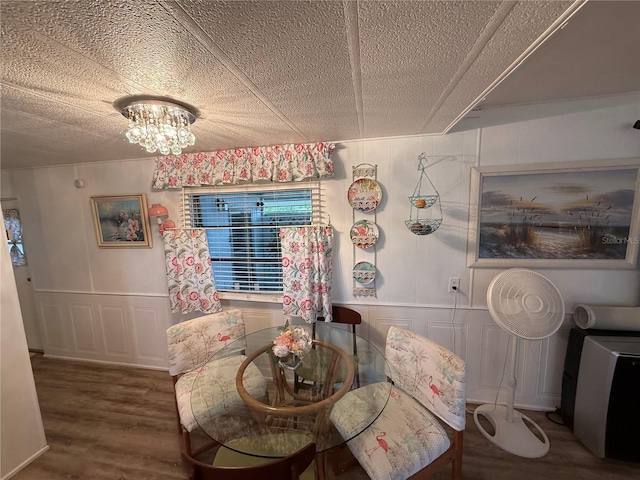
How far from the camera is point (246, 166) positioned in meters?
2.24

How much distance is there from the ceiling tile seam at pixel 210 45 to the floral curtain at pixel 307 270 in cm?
108

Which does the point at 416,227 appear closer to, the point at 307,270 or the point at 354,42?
the point at 307,270

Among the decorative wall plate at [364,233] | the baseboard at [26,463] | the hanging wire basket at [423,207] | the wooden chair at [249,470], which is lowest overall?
the baseboard at [26,463]

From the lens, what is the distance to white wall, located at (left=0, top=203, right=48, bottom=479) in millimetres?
1677

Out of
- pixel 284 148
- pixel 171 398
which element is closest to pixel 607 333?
pixel 284 148

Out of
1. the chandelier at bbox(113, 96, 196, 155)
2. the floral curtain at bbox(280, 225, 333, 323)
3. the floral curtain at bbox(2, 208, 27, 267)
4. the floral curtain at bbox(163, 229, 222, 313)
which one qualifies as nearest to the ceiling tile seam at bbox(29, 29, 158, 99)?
the chandelier at bbox(113, 96, 196, 155)

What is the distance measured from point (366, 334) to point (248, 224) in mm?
1550

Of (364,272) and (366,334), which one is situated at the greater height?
(364,272)

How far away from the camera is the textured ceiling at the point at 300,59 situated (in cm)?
75

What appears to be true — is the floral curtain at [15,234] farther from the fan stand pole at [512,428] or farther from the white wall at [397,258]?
the fan stand pole at [512,428]

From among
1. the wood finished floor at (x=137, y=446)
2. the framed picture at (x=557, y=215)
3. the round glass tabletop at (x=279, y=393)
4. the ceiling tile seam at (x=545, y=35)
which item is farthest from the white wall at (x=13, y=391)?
the framed picture at (x=557, y=215)

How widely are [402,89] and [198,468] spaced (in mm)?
1753

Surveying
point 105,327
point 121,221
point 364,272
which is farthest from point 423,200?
point 105,327

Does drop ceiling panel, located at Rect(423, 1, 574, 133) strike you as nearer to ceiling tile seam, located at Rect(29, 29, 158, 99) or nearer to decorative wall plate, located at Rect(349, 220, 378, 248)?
decorative wall plate, located at Rect(349, 220, 378, 248)
